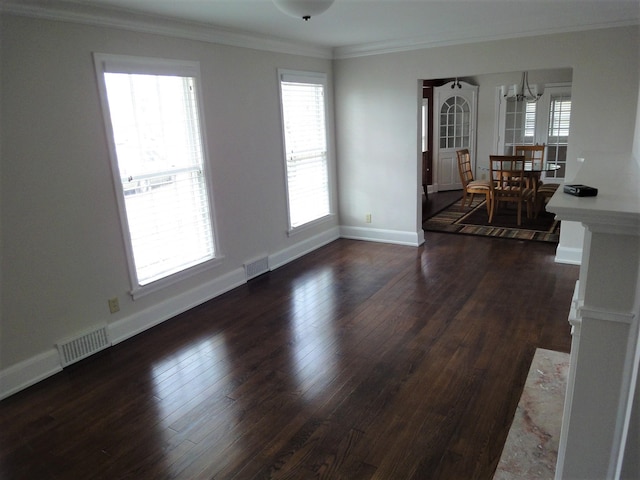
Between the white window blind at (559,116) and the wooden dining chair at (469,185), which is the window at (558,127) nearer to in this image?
the white window blind at (559,116)

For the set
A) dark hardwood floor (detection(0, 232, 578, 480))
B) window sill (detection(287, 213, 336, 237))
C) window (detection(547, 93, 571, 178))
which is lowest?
dark hardwood floor (detection(0, 232, 578, 480))

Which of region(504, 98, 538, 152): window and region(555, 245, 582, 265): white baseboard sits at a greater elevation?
region(504, 98, 538, 152): window

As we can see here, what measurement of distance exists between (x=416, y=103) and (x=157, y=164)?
10.4ft

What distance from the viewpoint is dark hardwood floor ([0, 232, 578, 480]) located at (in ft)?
7.41

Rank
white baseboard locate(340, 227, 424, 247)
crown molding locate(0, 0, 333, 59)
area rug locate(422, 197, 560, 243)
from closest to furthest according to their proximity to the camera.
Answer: crown molding locate(0, 0, 333, 59)
white baseboard locate(340, 227, 424, 247)
area rug locate(422, 197, 560, 243)

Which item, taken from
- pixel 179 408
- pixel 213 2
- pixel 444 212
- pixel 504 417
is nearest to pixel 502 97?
pixel 444 212

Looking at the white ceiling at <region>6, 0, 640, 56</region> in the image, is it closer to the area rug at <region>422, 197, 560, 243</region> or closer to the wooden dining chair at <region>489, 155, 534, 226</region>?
the wooden dining chair at <region>489, 155, 534, 226</region>

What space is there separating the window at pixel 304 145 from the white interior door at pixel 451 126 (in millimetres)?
4055

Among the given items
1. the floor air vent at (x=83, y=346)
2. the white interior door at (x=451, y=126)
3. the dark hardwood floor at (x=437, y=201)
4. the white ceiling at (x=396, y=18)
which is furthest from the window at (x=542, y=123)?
the floor air vent at (x=83, y=346)

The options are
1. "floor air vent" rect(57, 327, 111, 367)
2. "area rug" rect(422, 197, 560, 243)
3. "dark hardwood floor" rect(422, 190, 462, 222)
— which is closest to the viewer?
"floor air vent" rect(57, 327, 111, 367)

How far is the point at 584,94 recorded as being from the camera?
4.43 metres

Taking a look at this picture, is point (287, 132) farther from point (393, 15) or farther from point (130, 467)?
point (130, 467)

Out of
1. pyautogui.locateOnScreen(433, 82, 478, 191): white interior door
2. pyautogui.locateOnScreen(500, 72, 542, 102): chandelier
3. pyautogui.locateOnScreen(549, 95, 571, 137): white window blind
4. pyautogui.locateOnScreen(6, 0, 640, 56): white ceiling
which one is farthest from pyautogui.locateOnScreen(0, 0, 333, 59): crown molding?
pyautogui.locateOnScreen(549, 95, 571, 137): white window blind

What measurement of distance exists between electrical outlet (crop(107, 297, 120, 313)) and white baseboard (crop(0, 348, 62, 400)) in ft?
1.58
